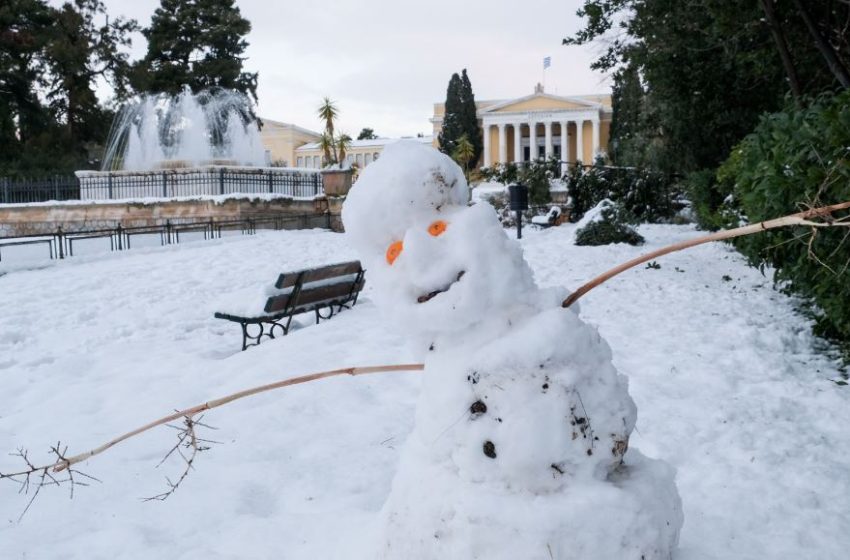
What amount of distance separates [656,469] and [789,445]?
2516 mm

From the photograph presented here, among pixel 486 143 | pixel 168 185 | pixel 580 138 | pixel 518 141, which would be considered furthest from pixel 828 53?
pixel 518 141

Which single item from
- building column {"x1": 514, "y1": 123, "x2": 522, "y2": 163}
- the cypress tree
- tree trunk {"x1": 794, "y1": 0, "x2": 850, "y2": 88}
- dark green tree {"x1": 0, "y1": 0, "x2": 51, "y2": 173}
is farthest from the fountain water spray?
building column {"x1": 514, "y1": 123, "x2": 522, "y2": 163}

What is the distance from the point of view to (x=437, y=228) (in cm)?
235

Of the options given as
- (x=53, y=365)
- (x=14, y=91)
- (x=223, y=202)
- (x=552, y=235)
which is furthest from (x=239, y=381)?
(x=14, y=91)

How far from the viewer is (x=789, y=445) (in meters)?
4.30

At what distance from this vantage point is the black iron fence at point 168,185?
21.5 metres

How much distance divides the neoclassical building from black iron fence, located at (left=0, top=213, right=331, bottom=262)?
49821mm

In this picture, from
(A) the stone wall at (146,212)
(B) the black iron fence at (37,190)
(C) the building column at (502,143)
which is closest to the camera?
(A) the stone wall at (146,212)

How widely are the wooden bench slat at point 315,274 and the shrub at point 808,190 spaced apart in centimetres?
469

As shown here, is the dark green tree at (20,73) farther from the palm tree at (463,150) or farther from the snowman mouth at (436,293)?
the snowman mouth at (436,293)

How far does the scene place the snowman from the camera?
6.95 feet

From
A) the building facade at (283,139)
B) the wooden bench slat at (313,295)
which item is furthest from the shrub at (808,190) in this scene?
the building facade at (283,139)

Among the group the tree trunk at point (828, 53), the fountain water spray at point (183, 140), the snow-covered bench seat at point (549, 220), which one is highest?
the fountain water spray at point (183, 140)

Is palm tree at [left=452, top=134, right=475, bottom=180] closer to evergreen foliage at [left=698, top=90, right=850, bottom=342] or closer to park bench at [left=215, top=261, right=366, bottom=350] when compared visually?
park bench at [left=215, top=261, right=366, bottom=350]
